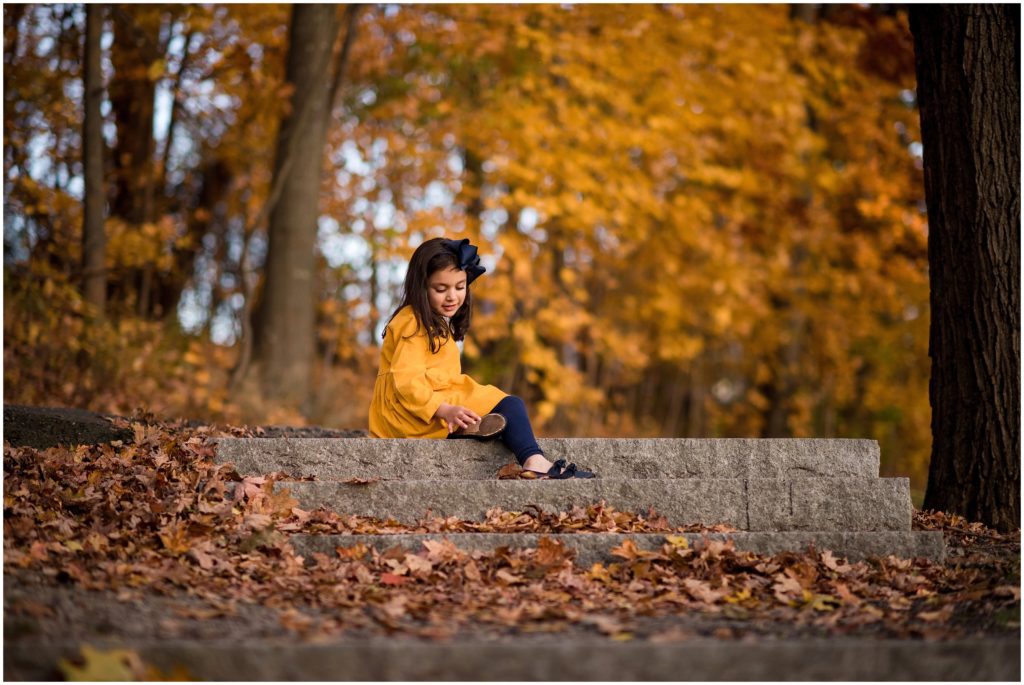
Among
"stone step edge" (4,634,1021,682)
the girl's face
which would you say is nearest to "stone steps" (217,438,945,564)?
the girl's face

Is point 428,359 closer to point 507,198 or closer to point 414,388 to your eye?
point 414,388

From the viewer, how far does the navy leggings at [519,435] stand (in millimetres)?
5383

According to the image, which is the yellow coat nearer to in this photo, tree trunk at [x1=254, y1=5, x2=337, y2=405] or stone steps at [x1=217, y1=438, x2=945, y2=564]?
stone steps at [x1=217, y1=438, x2=945, y2=564]

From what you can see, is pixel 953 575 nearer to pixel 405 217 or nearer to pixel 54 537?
pixel 54 537

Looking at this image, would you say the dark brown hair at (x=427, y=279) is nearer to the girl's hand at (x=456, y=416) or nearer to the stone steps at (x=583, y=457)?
the girl's hand at (x=456, y=416)

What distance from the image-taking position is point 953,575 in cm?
450

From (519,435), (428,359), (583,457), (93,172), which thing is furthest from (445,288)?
(93,172)

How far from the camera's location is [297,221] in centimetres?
1107

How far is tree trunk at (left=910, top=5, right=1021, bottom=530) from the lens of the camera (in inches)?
231

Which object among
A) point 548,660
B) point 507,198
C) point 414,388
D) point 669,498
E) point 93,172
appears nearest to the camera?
point 548,660

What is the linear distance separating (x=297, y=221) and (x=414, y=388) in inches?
231

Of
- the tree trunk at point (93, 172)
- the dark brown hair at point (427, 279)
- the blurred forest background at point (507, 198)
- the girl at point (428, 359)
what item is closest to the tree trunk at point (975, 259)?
the girl at point (428, 359)

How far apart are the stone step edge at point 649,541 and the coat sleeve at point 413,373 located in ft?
4.26

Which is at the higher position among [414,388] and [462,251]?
[462,251]
